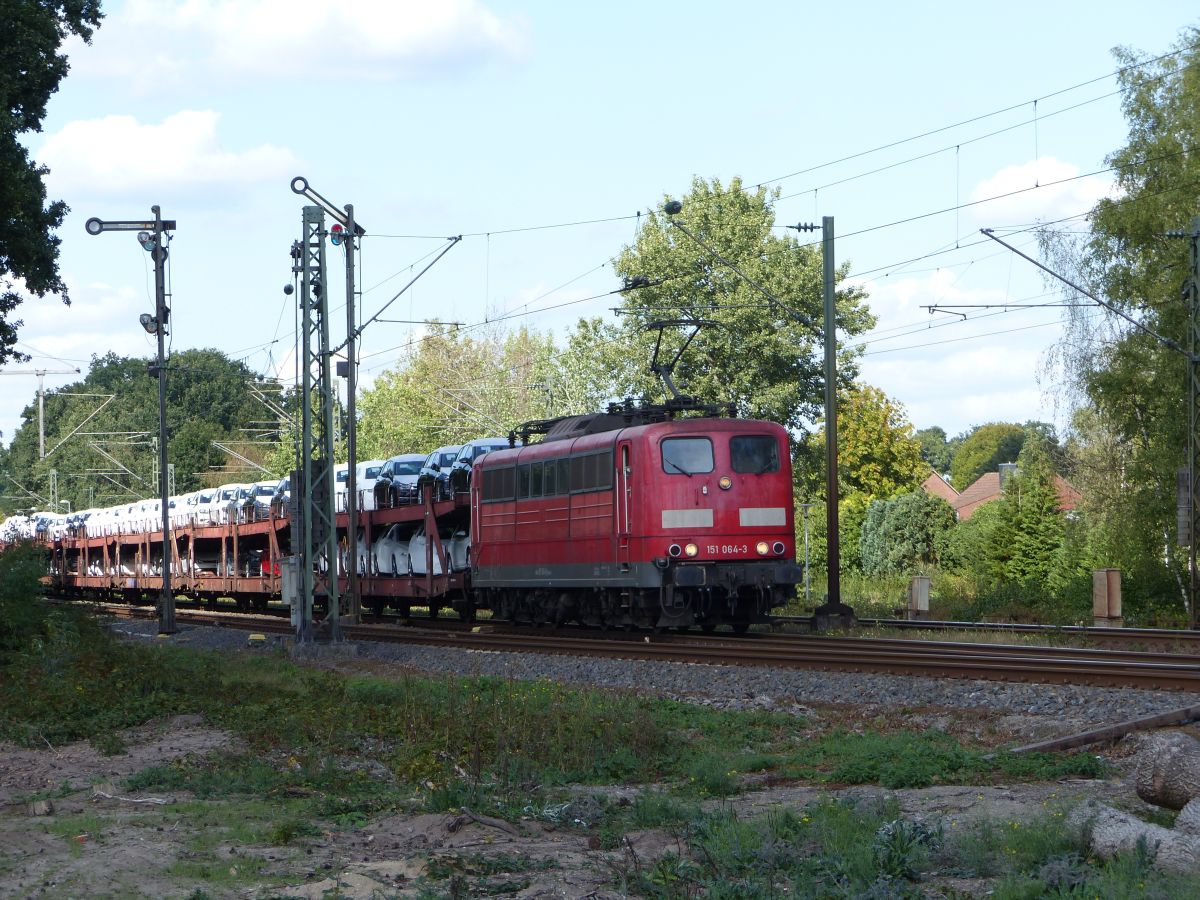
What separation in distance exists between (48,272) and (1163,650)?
20237 millimetres

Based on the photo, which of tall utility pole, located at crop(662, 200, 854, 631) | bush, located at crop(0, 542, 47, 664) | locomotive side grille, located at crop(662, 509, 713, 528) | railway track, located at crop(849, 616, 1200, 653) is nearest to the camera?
railway track, located at crop(849, 616, 1200, 653)

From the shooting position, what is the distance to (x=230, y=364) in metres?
120

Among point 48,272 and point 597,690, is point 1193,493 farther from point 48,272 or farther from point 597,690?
point 48,272

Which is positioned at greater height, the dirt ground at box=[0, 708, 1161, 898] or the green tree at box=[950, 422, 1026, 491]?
the green tree at box=[950, 422, 1026, 491]

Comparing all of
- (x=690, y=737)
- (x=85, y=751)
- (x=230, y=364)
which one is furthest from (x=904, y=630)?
(x=230, y=364)

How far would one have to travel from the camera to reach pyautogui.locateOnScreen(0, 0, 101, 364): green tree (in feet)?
83.9

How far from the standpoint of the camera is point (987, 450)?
145 metres

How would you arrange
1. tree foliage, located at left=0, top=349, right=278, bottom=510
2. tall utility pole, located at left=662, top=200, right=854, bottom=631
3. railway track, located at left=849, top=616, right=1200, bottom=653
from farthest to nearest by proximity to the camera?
1. tree foliage, located at left=0, top=349, right=278, bottom=510
2. tall utility pole, located at left=662, top=200, right=854, bottom=631
3. railway track, located at left=849, top=616, right=1200, bottom=653

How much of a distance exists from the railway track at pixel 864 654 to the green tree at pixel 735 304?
1884cm

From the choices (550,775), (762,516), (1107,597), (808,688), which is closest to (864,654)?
(808,688)

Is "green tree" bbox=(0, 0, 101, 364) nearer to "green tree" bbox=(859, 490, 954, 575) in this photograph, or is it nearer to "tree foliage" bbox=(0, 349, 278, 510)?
"green tree" bbox=(859, 490, 954, 575)

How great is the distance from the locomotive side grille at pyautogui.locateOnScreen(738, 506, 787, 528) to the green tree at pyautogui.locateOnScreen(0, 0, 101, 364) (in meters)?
13.3

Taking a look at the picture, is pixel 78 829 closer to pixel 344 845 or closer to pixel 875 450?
pixel 344 845

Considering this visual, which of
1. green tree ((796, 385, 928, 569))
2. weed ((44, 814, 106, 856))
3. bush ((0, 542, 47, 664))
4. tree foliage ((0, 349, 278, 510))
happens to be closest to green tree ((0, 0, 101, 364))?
bush ((0, 542, 47, 664))
